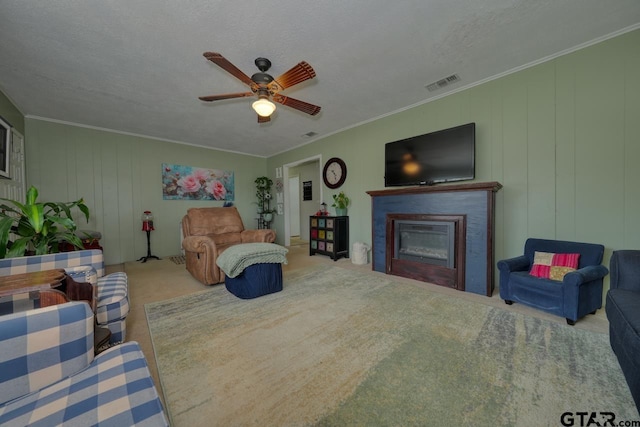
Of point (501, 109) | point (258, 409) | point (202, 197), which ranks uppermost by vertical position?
point (501, 109)

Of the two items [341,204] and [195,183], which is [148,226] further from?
[341,204]

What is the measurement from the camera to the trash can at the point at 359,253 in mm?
4043

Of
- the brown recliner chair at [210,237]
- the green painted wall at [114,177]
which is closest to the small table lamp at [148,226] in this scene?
the green painted wall at [114,177]

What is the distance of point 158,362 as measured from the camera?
1.53 metres

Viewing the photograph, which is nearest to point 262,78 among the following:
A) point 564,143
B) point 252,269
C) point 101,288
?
point 252,269

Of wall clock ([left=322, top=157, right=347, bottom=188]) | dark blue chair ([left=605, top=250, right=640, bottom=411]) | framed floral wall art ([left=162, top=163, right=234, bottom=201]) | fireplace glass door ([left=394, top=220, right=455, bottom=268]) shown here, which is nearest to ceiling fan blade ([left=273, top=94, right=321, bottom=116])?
fireplace glass door ([left=394, top=220, right=455, bottom=268])

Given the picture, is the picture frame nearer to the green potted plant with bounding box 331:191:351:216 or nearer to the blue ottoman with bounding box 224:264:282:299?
the blue ottoman with bounding box 224:264:282:299

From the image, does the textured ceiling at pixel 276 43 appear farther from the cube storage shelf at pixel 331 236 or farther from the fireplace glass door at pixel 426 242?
the cube storage shelf at pixel 331 236

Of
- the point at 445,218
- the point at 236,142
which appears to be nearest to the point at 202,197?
the point at 236,142

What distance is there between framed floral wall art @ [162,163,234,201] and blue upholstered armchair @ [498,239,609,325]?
5.46m

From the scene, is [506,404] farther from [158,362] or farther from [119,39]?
[119,39]

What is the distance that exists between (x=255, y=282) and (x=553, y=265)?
2.92 meters

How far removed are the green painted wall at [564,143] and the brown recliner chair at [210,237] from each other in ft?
10.2

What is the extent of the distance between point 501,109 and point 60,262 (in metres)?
4.46
